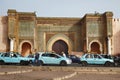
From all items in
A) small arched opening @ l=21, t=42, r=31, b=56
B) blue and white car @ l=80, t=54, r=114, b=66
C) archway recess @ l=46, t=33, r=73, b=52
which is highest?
archway recess @ l=46, t=33, r=73, b=52

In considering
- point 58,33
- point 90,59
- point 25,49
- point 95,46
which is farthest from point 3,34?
point 90,59

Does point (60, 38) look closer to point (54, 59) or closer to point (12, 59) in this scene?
point (54, 59)

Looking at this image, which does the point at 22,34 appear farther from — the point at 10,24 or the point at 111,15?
the point at 111,15

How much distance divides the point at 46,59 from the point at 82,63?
10.9 feet

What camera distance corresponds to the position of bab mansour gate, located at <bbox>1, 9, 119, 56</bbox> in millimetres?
37688

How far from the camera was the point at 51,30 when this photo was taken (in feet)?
133

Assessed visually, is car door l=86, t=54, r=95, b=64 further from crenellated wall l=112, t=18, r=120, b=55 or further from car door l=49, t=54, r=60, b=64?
crenellated wall l=112, t=18, r=120, b=55

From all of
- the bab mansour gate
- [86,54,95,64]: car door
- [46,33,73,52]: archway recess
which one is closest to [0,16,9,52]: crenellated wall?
the bab mansour gate

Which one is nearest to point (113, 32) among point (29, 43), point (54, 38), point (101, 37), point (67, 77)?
point (101, 37)

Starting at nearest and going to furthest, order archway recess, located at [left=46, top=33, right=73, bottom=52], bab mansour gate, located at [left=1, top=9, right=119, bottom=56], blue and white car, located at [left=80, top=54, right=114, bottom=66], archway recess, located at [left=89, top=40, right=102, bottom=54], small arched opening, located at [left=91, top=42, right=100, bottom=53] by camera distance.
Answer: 1. blue and white car, located at [left=80, top=54, right=114, bottom=66]
2. bab mansour gate, located at [left=1, top=9, right=119, bottom=56]
3. archway recess, located at [left=89, top=40, right=102, bottom=54]
4. small arched opening, located at [left=91, top=42, right=100, bottom=53]
5. archway recess, located at [left=46, top=33, right=73, bottom=52]

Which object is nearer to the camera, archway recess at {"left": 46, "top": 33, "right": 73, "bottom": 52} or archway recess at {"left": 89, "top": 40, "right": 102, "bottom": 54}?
archway recess at {"left": 89, "top": 40, "right": 102, "bottom": 54}

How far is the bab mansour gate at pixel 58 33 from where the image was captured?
3769cm

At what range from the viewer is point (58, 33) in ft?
133

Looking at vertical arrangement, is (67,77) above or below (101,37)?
below
